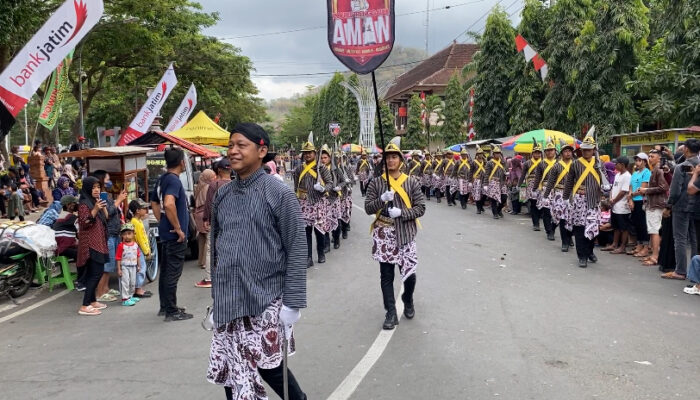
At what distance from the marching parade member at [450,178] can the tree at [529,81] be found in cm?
467

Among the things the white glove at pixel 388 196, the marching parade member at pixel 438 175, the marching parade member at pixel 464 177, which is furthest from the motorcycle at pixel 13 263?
the marching parade member at pixel 438 175

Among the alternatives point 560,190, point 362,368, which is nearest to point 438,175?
point 560,190

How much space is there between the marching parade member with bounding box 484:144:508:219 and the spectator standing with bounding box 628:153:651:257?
6047 mm

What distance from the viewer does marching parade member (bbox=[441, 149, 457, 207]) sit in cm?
2141

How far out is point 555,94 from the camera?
2203 centimetres

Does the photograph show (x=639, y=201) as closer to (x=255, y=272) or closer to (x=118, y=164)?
(x=118, y=164)

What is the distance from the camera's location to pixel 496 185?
56.5ft

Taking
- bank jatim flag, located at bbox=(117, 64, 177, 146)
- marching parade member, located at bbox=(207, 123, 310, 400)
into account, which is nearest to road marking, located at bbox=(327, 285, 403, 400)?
marching parade member, located at bbox=(207, 123, 310, 400)

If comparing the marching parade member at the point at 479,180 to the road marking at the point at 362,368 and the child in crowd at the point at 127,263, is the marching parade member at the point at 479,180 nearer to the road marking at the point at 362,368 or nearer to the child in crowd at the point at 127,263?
the child in crowd at the point at 127,263

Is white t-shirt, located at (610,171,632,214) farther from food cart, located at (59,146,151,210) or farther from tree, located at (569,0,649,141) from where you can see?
tree, located at (569,0,649,141)

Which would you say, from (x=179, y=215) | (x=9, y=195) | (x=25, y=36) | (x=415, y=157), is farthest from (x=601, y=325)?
(x=415, y=157)

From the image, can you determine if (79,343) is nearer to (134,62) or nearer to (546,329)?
(546,329)

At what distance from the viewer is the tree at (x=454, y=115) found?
4056 centimetres

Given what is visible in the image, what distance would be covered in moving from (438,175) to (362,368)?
18.8 m
